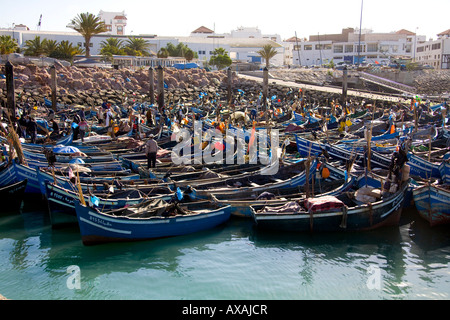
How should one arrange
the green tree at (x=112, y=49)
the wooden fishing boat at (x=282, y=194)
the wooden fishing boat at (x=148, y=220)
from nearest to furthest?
the wooden fishing boat at (x=148, y=220), the wooden fishing boat at (x=282, y=194), the green tree at (x=112, y=49)

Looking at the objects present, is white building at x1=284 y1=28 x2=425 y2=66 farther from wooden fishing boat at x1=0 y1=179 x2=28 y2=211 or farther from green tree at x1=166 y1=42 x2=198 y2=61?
wooden fishing boat at x1=0 y1=179 x2=28 y2=211

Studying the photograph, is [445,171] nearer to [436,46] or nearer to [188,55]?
[188,55]

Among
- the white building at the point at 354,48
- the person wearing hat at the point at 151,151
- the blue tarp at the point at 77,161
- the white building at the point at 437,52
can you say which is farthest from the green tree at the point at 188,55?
the blue tarp at the point at 77,161

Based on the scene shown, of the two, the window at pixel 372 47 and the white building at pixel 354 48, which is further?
the window at pixel 372 47

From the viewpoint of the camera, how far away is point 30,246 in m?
13.8

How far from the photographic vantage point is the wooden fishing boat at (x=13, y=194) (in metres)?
15.9

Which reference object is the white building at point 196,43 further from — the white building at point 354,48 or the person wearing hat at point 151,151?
the person wearing hat at point 151,151

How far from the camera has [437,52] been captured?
86688mm

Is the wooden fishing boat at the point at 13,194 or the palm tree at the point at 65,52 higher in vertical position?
the palm tree at the point at 65,52

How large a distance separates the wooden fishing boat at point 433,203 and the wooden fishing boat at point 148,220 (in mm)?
6642

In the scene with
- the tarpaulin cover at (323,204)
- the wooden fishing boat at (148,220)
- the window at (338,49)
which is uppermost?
the window at (338,49)

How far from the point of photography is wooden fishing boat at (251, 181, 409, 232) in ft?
46.9

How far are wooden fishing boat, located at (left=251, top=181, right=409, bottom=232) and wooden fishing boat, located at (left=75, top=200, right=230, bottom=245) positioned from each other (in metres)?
1.66
